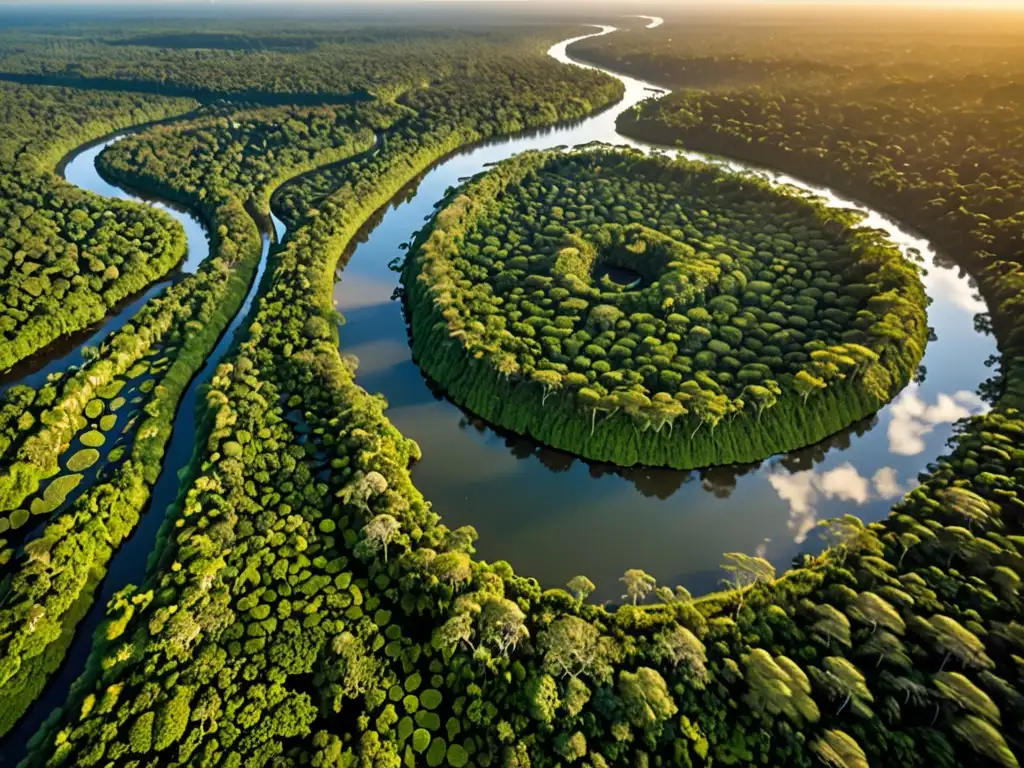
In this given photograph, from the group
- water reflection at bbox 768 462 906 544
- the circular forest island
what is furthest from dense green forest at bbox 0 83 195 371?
water reflection at bbox 768 462 906 544

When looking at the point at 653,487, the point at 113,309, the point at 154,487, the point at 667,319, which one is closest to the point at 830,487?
the point at 653,487

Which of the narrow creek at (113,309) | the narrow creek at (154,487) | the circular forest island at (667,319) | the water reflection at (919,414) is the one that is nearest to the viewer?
the narrow creek at (154,487)

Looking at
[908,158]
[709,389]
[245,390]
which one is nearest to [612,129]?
[908,158]

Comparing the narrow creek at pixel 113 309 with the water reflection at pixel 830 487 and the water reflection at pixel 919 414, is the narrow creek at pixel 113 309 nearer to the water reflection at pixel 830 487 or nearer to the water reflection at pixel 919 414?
the water reflection at pixel 830 487

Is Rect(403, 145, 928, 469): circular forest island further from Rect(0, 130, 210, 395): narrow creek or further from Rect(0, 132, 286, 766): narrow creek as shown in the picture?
Rect(0, 130, 210, 395): narrow creek

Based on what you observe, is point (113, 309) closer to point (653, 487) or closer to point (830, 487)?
point (653, 487)

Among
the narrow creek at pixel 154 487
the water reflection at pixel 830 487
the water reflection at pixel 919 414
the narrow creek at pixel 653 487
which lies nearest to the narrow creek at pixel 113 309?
the narrow creek at pixel 154 487
